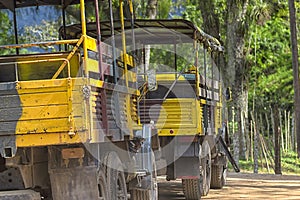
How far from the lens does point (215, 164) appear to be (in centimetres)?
1527

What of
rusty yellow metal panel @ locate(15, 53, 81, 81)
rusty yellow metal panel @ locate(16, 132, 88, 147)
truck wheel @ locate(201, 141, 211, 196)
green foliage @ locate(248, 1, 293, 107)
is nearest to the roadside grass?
green foliage @ locate(248, 1, 293, 107)

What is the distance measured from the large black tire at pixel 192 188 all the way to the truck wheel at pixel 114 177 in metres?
3.65

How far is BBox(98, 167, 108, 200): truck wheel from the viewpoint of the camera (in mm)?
7867

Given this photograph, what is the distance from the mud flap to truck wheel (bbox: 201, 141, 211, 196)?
5891 millimetres

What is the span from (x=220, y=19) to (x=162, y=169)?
12735mm

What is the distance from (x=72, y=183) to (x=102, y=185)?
770mm

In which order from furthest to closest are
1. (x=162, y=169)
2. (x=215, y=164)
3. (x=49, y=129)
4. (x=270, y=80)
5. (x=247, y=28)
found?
(x=270, y=80) → (x=247, y=28) → (x=215, y=164) → (x=162, y=169) → (x=49, y=129)

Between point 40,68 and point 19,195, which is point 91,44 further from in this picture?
point 19,195

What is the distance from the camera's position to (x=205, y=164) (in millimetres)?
13461

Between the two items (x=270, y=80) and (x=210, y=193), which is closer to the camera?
(x=210, y=193)

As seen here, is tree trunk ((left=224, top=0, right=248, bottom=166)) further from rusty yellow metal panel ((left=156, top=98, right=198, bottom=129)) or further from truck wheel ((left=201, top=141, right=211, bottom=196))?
rusty yellow metal panel ((left=156, top=98, right=198, bottom=129))

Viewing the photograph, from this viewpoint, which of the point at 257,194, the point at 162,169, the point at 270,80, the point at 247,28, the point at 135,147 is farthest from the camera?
the point at 270,80

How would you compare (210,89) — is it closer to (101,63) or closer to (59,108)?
(101,63)

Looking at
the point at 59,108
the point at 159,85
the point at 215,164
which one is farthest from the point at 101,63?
the point at 215,164
